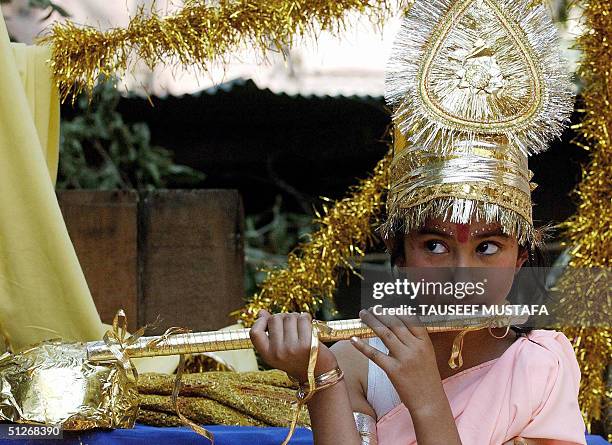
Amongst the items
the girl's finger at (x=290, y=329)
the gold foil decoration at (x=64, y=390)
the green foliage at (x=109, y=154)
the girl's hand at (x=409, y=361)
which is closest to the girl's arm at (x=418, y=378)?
the girl's hand at (x=409, y=361)

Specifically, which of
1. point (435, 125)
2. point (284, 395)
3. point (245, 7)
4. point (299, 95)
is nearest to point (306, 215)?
point (299, 95)

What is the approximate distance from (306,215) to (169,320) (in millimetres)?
1582

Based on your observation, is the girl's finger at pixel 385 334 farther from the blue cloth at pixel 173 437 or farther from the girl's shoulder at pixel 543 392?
the blue cloth at pixel 173 437

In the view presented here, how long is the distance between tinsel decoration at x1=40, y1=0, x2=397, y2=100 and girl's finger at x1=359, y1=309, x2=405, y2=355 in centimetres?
100

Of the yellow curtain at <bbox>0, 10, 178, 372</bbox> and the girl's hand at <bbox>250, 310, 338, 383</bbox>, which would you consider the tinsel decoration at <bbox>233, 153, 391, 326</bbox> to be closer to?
the yellow curtain at <bbox>0, 10, 178, 372</bbox>

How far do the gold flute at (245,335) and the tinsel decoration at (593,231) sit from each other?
2.91 ft

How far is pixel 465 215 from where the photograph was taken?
159 centimetres

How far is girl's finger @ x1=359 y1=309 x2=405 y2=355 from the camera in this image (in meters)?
1.51

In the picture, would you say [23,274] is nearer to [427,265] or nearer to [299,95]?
[427,265]

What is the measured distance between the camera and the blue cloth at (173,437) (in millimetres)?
1637

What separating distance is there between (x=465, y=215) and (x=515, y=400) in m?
0.33

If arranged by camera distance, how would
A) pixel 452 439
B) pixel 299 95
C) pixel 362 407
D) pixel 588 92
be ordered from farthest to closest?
Result: pixel 299 95
pixel 588 92
pixel 362 407
pixel 452 439

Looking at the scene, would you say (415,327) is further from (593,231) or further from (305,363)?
(593,231)

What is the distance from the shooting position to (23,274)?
206cm
